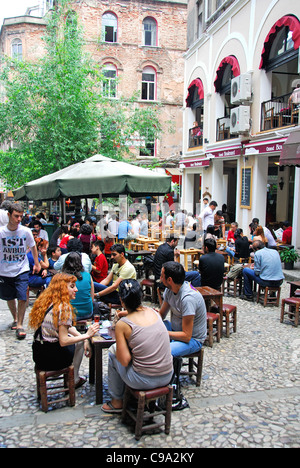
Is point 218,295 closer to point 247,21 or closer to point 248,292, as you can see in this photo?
point 248,292

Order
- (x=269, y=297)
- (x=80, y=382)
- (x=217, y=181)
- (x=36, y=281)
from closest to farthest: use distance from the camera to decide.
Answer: (x=80, y=382)
(x=36, y=281)
(x=269, y=297)
(x=217, y=181)

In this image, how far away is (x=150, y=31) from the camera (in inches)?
1097

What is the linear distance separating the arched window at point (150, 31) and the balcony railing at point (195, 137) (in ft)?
35.0

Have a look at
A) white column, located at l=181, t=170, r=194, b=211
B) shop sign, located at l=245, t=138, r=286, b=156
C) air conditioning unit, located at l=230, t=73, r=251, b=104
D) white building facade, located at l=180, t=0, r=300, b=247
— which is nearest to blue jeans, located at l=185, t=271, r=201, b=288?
white building facade, located at l=180, t=0, r=300, b=247

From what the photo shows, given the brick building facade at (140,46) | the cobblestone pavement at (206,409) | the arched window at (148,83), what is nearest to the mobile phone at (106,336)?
the cobblestone pavement at (206,409)

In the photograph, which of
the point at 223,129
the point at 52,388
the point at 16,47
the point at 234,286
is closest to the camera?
the point at 52,388

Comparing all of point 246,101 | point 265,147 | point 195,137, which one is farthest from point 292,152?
point 195,137

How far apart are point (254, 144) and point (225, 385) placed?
1095cm

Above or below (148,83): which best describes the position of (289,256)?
below

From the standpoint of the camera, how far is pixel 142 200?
86.5ft

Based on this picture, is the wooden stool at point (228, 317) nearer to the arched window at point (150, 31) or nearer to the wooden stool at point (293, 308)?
the wooden stool at point (293, 308)

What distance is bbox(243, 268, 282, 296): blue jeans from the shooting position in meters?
7.80

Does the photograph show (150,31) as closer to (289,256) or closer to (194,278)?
(289,256)

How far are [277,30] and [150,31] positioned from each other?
17.4 meters
